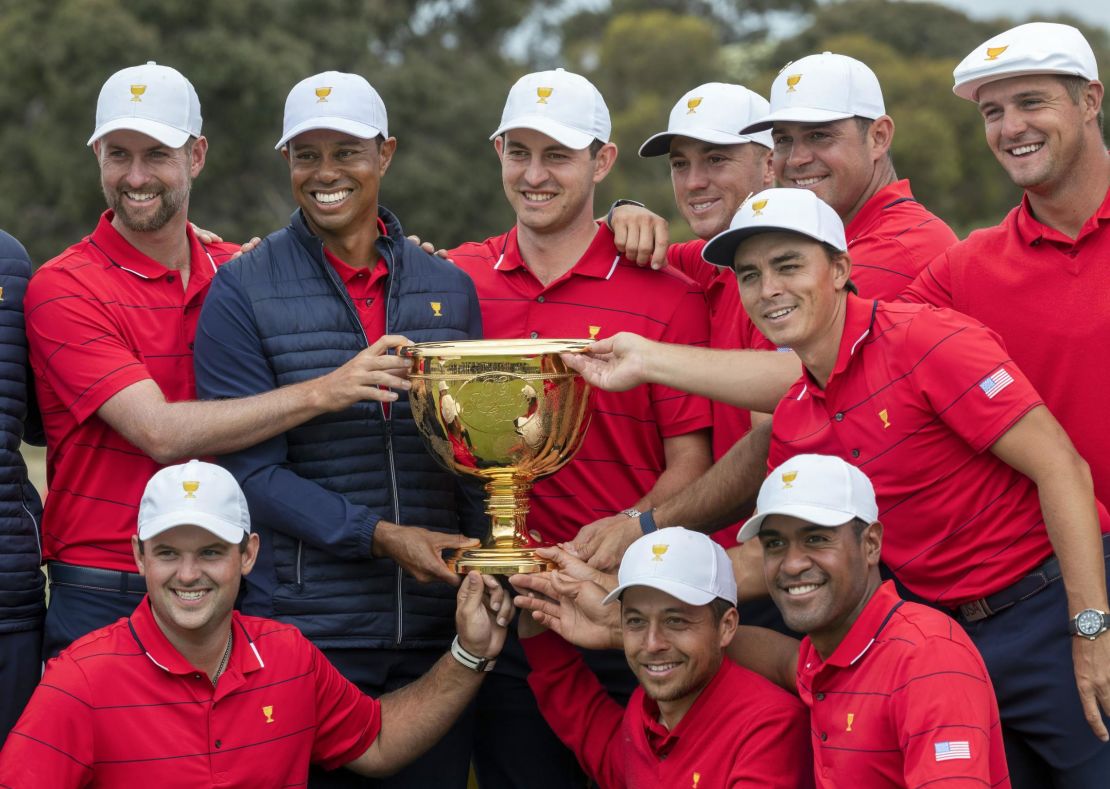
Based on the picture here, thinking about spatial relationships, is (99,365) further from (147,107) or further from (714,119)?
(714,119)

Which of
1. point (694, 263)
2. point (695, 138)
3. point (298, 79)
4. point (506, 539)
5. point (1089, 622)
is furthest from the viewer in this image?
point (298, 79)

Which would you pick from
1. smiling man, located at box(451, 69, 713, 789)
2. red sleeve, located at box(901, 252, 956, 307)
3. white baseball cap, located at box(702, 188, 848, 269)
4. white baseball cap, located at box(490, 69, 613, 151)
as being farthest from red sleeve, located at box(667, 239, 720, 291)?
white baseball cap, located at box(702, 188, 848, 269)

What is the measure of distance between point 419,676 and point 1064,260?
98.1 inches

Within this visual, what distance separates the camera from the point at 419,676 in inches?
228

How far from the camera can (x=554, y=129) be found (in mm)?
5906

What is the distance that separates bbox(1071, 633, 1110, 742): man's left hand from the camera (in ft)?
15.5

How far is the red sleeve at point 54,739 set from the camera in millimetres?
4809

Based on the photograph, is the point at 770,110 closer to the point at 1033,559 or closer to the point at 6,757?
the point at 1033,559

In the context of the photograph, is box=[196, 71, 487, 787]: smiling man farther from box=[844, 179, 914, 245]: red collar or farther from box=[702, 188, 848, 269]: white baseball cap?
box=[844, 179, 914, 245]: red collar

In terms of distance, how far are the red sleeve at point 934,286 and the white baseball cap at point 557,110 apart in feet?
4.14

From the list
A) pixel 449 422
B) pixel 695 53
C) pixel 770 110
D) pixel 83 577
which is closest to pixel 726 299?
pixel 770 110

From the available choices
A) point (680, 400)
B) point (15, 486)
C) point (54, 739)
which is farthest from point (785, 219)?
point (15, 486)

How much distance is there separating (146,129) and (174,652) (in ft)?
6.15

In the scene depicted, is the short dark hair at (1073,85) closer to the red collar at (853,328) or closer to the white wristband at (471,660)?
the red collar at (853,328)
